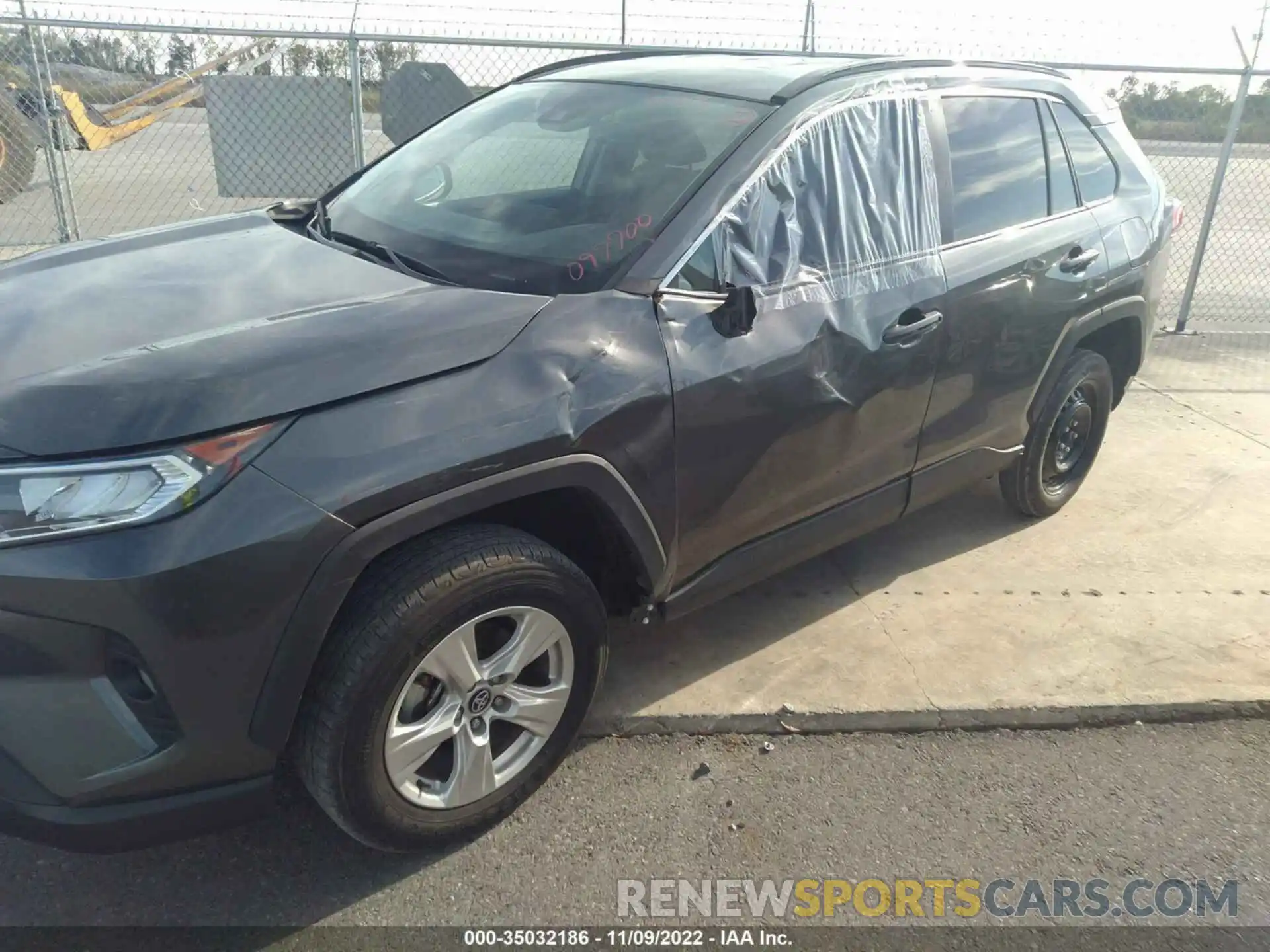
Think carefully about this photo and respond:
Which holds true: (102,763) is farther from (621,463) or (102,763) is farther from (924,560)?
(924,560)

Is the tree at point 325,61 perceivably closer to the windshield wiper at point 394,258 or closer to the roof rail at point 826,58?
the roof rail at point 826,58

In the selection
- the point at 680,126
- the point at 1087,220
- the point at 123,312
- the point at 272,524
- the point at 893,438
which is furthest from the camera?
the point at 1087,220

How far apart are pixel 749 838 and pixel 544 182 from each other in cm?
223

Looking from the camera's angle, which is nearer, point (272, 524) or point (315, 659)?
point (272, 524)

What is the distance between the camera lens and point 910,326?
3016 millimetres

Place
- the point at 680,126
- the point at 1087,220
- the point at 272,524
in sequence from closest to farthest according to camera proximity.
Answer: the point at 272,524 < the point at 680,126 < the point at 1087,220

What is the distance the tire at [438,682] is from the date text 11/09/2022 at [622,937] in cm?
27

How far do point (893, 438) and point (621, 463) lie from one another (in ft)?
3.87

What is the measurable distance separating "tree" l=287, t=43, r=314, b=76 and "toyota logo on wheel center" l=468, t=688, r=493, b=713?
5.37 meters

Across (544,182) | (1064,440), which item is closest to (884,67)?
(544,182)

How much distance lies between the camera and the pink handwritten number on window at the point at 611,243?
8.25ft

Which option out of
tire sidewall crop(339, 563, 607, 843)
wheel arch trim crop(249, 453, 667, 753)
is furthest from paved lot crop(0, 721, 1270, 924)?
wheel arch trim crop(249, 453, 667, 753)

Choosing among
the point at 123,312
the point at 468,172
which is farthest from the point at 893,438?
the point at 123,312

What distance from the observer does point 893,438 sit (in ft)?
10.3
